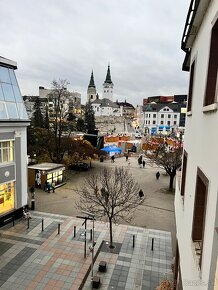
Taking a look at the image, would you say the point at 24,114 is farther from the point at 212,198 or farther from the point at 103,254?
the point at 212,198

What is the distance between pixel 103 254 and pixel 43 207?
826 centimetres

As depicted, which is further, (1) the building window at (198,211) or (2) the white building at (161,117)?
(2) the white building at (161,117)

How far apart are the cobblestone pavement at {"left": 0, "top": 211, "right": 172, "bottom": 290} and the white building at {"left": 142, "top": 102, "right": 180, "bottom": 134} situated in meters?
83.2

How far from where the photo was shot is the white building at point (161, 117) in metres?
97.8

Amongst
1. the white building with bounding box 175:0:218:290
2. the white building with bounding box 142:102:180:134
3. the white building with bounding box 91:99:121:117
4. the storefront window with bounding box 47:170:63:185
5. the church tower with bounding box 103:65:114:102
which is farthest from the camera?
the church tower with bounding box 103:65:114:102

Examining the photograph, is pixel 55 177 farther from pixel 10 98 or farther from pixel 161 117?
pixel 161 117

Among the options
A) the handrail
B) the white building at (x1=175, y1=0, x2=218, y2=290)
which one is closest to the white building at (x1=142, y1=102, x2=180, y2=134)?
the handrail

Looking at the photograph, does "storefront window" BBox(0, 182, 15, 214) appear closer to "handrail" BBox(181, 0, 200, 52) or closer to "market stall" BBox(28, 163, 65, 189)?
"market stall" BBox(28, 163, 65, 189)

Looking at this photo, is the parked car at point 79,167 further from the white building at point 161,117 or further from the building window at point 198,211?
the white building at point 161,117

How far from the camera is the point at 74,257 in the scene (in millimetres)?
13117

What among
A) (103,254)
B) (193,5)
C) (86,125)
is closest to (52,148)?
(103,254)

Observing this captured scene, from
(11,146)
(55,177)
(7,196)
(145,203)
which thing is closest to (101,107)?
(55,177)

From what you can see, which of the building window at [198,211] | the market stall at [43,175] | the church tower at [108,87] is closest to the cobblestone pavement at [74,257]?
the building window at [198,211]

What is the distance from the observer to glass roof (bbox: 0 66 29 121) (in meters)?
16.1
